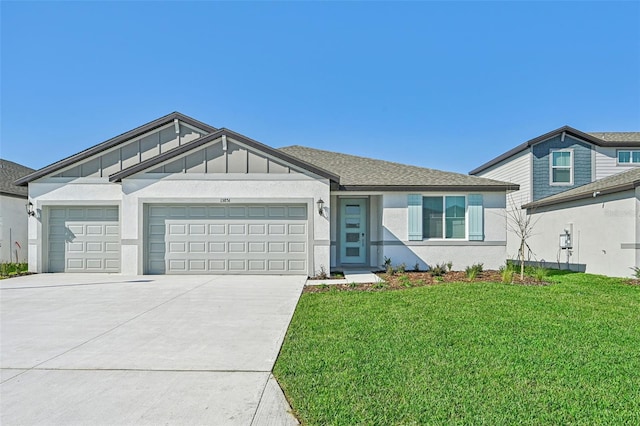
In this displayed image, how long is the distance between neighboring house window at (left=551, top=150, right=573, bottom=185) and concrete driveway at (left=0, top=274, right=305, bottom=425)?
49.0ft

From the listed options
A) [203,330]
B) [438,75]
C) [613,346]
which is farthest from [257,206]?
[438,75]

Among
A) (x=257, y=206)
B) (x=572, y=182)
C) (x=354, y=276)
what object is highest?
(x=572, y=182)

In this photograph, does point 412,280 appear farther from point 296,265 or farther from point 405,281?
point 296,265

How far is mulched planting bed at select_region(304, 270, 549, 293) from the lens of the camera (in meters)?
9.34

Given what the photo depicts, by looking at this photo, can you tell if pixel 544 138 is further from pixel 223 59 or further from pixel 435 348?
pixel 435 348

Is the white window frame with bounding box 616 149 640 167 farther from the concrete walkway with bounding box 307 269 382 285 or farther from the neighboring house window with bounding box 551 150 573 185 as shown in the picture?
the concrete walkway with bounding box 307 269 382 285

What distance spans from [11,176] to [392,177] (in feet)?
59.7

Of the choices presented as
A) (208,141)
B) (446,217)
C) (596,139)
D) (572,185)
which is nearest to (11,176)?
(208,141)

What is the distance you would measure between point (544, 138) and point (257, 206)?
1388cm

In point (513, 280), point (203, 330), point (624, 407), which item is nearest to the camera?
point (624, 407)

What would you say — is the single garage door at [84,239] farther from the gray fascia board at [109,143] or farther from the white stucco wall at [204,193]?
the gray fascia board at [109,143]

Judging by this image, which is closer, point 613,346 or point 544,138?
point 613,346

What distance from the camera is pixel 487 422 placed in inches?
113

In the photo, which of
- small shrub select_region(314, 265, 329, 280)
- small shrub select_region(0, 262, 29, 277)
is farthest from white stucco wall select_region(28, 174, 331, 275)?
small shrub select_region(0, 262, 29, 277)
